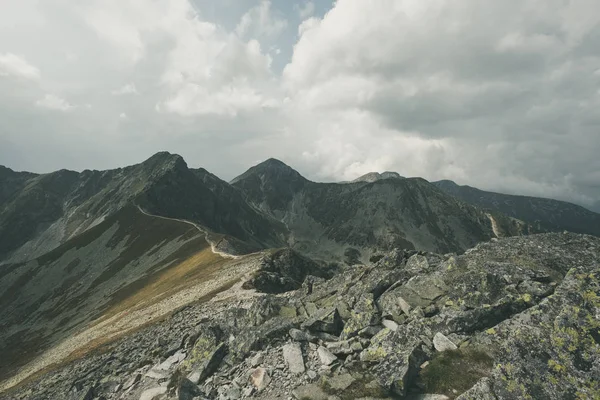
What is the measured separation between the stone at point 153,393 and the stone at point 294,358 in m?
7.73

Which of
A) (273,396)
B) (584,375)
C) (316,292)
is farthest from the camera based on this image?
(316,292)

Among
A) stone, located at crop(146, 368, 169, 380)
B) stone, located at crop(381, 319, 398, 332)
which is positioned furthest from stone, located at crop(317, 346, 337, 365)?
stone, located at crop(146, 368, 169, 380)

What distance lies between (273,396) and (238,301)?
22020mm

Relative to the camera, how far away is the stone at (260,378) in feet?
51.1

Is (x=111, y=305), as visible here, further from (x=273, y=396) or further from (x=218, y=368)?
(x=273, y=396)

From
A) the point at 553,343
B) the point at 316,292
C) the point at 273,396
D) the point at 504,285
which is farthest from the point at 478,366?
the point at 316,292

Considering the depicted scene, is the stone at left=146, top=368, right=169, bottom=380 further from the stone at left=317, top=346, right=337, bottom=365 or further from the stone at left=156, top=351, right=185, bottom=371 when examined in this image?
the stone at left=317, top=346, right=337, bottom=365

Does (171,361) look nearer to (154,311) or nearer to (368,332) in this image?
(368,332)

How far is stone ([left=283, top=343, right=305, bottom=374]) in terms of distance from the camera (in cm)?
1578

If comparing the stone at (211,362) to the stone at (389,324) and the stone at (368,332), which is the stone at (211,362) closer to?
the stone at (368,332)

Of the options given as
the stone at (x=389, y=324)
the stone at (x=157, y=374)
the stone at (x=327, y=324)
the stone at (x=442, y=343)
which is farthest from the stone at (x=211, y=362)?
the stone at (x=442, y=343)

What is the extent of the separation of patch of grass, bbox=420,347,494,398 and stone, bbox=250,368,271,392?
701 centimetres

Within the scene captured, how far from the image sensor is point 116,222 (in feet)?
487

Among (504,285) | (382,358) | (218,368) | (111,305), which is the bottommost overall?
(111,305)
